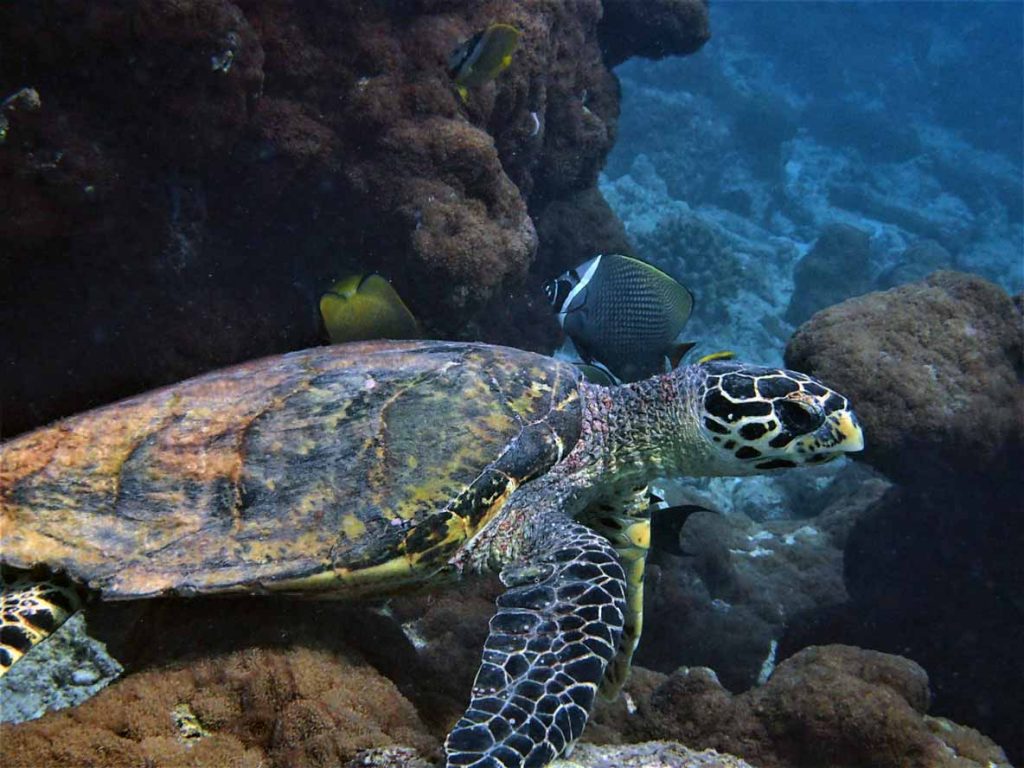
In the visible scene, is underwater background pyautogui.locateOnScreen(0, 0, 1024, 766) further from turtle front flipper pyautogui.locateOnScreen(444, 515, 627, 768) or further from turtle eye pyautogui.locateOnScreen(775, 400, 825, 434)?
turtle eye pyautogui.locateOnScreen(775, 400, 825, 434)

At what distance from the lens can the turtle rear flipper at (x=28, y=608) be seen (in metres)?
2.14

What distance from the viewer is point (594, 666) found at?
2.09 metres

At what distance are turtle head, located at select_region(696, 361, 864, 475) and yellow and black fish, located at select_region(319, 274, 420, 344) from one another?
189cm

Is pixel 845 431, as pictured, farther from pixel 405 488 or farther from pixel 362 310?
pixel 362 310

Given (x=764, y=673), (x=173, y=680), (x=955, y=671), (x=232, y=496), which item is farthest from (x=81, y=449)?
(x=955, y=671)

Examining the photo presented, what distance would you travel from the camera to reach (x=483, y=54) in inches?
158

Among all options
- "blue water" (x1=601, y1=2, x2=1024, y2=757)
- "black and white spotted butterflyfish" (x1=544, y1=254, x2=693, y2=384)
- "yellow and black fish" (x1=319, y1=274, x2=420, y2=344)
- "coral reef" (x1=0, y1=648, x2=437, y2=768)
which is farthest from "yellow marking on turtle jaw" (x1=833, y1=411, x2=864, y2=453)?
"blue water" (x1=601, y1=2, x2=1024, y2=757)

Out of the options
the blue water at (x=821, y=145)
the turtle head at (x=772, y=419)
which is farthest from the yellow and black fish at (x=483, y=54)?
the blue water at (x=821, y=145)

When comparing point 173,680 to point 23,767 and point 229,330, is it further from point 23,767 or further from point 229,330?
point 229,330

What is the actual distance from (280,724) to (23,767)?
71 centimetres

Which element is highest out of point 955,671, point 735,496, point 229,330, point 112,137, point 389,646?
point 112,137

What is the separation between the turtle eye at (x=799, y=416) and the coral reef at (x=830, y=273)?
12.9 metres

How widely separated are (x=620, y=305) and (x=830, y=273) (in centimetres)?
1450

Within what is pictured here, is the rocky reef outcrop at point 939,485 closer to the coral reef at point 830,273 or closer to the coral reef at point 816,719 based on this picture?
the coral reef at point 816,719
